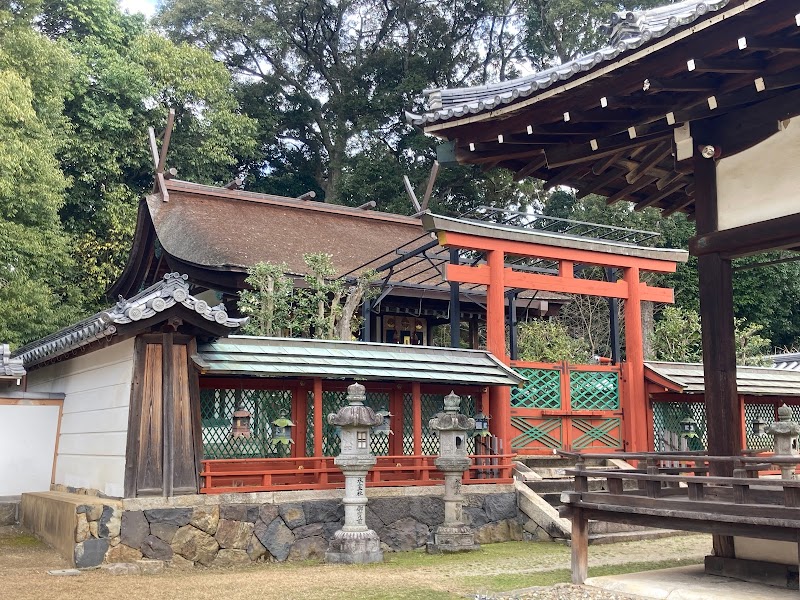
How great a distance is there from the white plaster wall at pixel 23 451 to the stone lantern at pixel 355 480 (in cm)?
533

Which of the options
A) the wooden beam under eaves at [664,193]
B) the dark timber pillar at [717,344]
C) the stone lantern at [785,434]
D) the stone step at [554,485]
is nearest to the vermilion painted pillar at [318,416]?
the stone step at [554,485]

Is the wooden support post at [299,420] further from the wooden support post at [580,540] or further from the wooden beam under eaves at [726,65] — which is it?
the wooden beam under eaves at [726,65]

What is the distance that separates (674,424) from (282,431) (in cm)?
778

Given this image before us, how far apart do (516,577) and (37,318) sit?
520 inches

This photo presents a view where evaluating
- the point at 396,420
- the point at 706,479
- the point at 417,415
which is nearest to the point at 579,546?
the point at 706,479

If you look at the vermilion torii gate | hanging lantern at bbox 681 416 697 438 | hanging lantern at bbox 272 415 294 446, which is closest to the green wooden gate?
the vermilion torii gate

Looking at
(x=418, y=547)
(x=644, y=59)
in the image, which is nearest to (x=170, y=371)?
(x=418, y=547)

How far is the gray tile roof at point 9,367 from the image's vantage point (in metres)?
12.2

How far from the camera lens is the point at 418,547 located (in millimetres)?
10594

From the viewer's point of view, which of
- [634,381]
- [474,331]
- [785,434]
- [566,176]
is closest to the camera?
[566,176]

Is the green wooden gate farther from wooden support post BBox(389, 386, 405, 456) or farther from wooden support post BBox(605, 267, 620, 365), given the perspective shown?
wooden support post BBox(389, 386, 405, 456)

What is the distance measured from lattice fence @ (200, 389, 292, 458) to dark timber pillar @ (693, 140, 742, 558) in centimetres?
553

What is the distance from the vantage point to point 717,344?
6.72 m

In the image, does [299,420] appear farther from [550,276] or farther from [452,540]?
[550,276]
